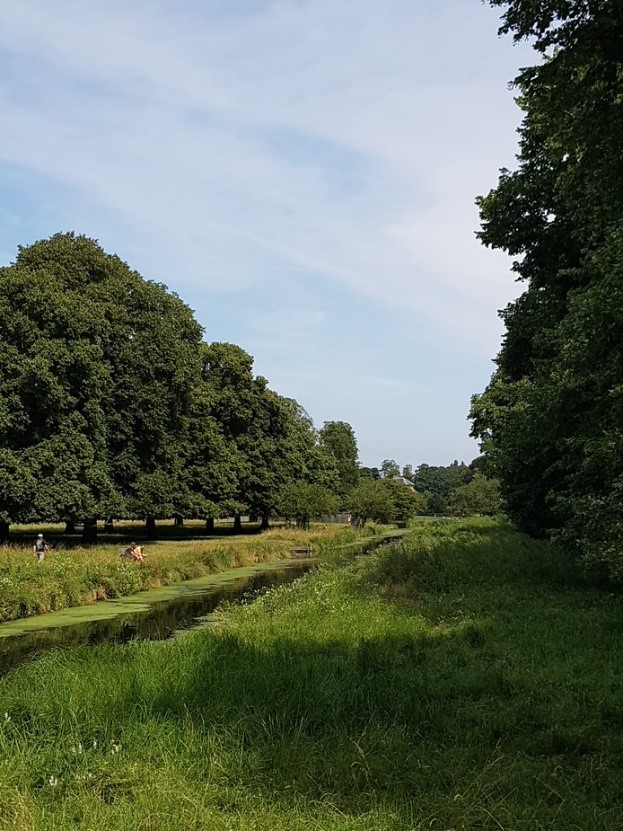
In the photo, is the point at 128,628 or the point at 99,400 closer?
the point at 128,628

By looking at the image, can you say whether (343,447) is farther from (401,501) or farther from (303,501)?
(303,501)

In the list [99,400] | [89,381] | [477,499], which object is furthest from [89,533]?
[477,499]

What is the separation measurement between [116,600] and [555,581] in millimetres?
13934

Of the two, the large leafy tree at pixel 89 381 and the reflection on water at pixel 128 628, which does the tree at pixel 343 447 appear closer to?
the large leafy tree at pixel 89 381

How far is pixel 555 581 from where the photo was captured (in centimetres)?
2047

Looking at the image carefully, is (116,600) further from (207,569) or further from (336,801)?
(336,801)

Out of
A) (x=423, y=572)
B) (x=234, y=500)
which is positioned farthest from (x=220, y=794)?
(x=234, y=500)

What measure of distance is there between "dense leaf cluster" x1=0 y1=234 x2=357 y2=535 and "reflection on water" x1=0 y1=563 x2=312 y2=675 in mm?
12322

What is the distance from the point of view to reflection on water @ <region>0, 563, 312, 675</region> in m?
14.9

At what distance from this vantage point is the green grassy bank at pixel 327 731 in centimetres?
606

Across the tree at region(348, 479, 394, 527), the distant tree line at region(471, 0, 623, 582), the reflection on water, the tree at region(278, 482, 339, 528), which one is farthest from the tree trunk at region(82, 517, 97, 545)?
A: the tree at region(348, 479, 394, 527)

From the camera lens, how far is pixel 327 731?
8.26 meters

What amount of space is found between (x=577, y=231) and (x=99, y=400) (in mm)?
30770

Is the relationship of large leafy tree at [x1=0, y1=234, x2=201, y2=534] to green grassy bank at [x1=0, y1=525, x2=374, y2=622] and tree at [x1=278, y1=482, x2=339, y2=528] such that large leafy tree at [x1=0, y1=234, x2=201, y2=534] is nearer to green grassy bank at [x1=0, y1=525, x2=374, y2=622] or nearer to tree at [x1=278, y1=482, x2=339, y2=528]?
green grassy bank at [x1=0, y1=525, x2=374, y2=622]
